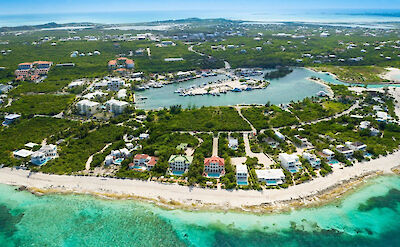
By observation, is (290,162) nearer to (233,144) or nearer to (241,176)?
(241,176)

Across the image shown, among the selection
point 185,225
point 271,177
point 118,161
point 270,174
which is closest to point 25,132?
point 118,161

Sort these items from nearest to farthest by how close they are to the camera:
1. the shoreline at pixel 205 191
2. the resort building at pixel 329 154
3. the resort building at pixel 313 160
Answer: the shoreline at pixel 205 191 → the resort building at pixel 313 160 → the resort building at pixel 329 154

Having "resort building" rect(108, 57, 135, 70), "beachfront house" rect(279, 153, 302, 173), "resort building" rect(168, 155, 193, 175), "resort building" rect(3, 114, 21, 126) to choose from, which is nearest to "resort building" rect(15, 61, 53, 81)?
"resort building" rect(108, 57, 135, 70)

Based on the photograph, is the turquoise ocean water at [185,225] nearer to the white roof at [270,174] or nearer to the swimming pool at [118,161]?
the white roof at [270,174]

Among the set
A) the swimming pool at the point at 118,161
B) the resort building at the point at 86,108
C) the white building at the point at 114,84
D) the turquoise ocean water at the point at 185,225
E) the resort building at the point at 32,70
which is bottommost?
the turquoise ocean water at the point at 185,225

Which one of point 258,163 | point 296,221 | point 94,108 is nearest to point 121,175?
point 258,163

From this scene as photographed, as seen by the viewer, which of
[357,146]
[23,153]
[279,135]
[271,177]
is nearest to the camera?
[271,177]

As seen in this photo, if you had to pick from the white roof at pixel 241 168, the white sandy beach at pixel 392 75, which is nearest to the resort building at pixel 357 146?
the white roof at pixel 241 168
